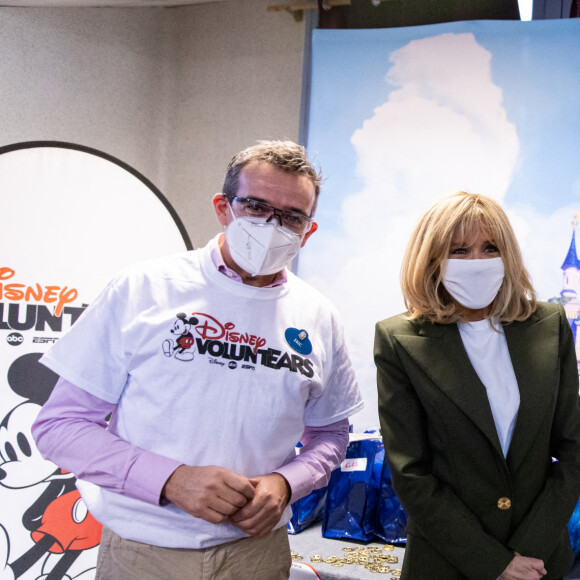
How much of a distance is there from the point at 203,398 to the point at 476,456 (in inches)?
26.1

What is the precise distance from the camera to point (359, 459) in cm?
239

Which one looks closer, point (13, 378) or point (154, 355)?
point (154, 355)

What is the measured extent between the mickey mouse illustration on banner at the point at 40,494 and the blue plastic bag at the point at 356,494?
0.94 metres

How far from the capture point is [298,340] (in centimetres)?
147

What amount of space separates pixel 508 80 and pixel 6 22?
2197 mm

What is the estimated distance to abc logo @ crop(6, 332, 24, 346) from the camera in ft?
7.63

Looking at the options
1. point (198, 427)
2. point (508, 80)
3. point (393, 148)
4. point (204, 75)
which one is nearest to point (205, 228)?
point (204, 75)

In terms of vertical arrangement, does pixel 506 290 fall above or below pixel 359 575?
above

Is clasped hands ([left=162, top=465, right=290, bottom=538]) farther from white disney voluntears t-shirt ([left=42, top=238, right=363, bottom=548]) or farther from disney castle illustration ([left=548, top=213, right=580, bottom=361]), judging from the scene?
disney castle illustration ([left=548, top=213, right=580, bottom=361])

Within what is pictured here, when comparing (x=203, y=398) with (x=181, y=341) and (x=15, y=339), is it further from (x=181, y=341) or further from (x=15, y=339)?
(x=15, y=339)

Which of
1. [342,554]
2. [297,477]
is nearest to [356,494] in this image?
[342,554]

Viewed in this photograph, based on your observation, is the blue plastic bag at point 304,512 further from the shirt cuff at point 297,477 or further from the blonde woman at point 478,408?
the shirt cuff at point 297,477

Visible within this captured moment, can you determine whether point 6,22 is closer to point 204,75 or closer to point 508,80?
point 204,75

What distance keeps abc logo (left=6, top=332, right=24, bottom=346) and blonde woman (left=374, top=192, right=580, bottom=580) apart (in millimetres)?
1369
